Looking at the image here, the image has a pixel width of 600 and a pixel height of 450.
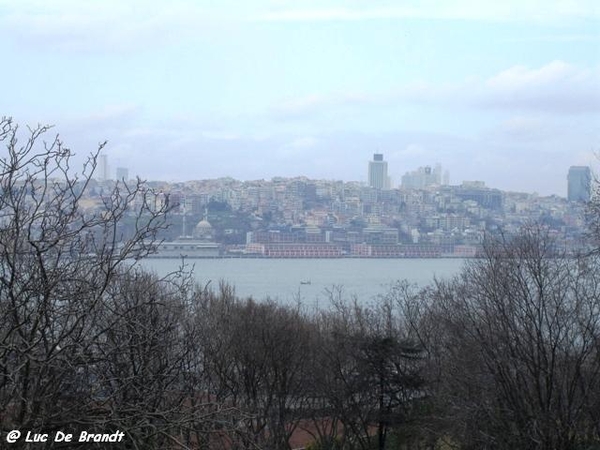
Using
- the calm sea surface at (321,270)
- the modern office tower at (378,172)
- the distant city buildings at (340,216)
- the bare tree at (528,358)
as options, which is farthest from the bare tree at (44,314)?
the modern office tower at (378,172)

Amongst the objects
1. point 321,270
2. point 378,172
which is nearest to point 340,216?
point 321,270

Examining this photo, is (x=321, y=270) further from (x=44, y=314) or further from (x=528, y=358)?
(x=44, y=314)

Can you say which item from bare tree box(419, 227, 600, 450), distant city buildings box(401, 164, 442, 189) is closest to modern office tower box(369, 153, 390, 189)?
distant city buildings box(401, 164, 442, 189)

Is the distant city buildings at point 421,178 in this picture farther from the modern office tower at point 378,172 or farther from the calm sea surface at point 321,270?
the calm sea surface at point 321,270

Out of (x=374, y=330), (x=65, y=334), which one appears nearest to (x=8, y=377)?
(x=65, y=334)

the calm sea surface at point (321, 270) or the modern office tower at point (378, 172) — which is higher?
the modern office tower at point (378, 172)

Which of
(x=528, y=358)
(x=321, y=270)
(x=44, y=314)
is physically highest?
(x=44, y=314)

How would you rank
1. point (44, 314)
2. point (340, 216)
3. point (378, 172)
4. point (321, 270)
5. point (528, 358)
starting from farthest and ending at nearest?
point (378, 172) → point (340, 216) → point (321, 270) → point (528, 358) → point (44, 314)

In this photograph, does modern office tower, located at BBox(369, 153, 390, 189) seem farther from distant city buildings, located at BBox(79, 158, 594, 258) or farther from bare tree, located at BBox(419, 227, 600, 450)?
bare tree, located at BBox(419, 227, 600, 450)
